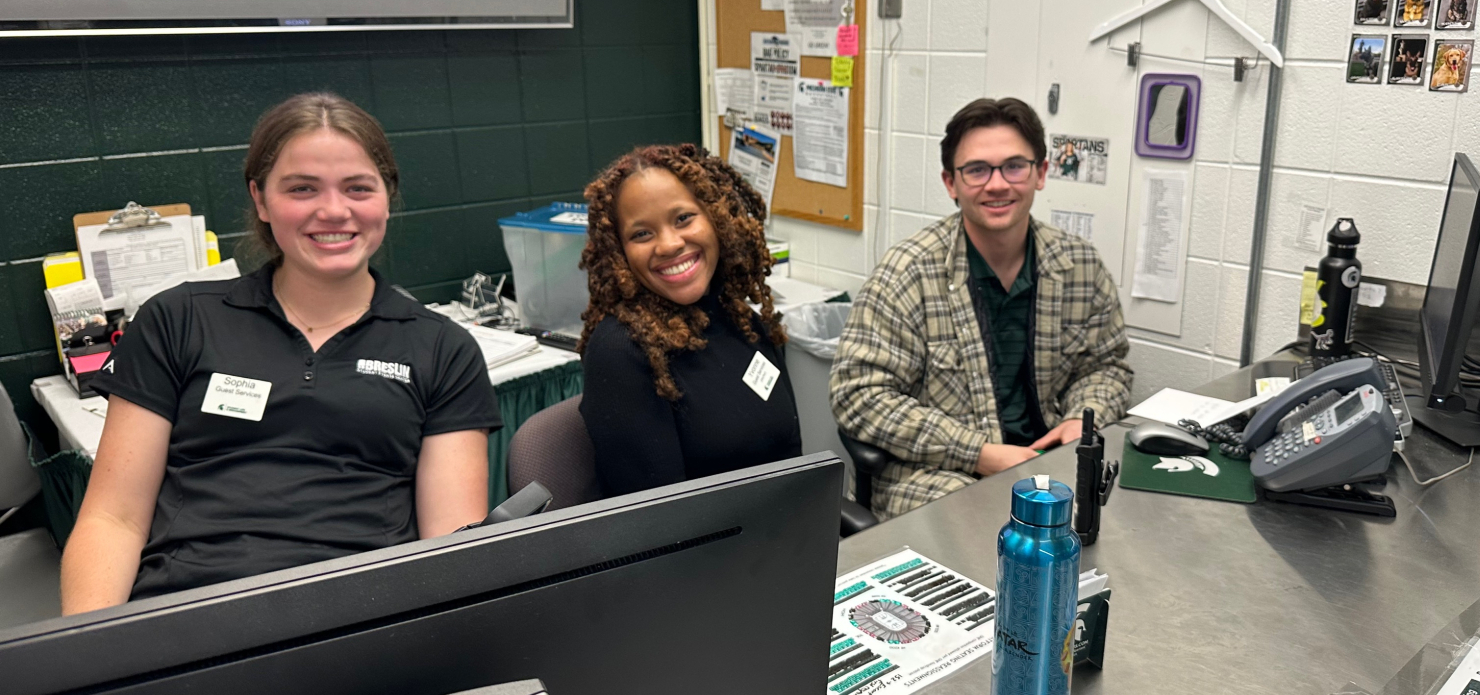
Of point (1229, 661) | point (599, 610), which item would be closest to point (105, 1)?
point (599, 610)

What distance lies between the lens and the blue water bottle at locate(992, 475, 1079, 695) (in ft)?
2.98

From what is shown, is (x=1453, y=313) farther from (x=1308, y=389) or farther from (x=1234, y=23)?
(x=1234, y=23)

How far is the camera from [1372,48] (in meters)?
2.12

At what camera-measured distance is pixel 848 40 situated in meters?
3.24

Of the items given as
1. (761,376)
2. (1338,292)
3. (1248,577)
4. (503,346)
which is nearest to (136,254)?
(503,346)

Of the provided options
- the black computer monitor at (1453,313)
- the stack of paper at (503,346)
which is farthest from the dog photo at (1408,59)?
the stack of paper at (503,346)

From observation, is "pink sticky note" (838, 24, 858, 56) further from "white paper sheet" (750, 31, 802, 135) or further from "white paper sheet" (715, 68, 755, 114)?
"white paper sheet" (715, 68, 755, 114)

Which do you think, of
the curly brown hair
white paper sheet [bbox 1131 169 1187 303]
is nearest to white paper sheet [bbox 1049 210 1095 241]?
white paper sheet [bbox 1131 169 1187 303]

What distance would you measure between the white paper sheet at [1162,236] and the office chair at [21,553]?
2573 millimetres

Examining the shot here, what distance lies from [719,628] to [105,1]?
8.91 feet

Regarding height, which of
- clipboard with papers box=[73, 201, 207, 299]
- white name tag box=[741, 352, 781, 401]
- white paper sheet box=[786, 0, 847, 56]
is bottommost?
white name tag box=[741, 352, 781, 401]

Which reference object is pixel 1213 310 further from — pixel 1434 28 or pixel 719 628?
pixel 719 628

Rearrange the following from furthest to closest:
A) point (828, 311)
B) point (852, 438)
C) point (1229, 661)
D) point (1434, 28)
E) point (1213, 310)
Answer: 1. point (828, 311)
2. point (1213, 310)
3. point (852, 438)
4. point (1434, 28)
5. point (1229, 661)

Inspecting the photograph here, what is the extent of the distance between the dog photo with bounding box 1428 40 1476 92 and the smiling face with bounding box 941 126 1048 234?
78 centimetres
